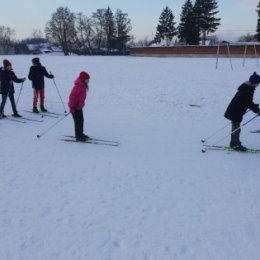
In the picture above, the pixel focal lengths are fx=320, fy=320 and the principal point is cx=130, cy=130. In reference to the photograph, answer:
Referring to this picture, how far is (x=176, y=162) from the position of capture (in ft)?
23.2

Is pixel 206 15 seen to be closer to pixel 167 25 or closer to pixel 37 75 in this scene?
pixel 167 25

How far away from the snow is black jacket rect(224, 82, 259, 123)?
96cm

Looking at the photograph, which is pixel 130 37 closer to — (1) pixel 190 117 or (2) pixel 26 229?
(1) pixel 190 117

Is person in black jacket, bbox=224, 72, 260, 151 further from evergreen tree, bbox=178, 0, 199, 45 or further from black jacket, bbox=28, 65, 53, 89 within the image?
evergreen tree, bbox=178, 0, 199, 45

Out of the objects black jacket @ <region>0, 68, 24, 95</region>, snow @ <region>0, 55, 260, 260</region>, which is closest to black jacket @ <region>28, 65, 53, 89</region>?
black jacket @ <region>0, 68, 24, 95</region>

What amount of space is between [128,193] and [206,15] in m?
58.7

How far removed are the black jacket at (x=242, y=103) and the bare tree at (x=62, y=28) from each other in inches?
2983

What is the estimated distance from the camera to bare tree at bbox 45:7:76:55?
79500 mm

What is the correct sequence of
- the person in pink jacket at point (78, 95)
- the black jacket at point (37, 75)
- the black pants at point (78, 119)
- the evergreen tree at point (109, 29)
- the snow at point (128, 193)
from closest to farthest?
the snow at point (128, 193), the person in pink jacket at point (78, 95), the black pants at point (78, 119), the black jacket at point (37, 75), the evergreen tree at point (109, 29)

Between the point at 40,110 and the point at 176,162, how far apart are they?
657 cm

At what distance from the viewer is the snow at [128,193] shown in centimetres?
411

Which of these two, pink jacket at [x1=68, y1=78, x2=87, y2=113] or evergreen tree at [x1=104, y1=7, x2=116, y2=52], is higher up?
evergreen tree at [x1=104, y1=7, x2=116, y2=52]

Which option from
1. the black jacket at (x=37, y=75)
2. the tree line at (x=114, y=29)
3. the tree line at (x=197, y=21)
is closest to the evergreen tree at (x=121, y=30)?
the tree line at (x=114, y=29)

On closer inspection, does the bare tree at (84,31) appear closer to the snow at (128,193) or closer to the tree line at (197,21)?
the tree line at (197,21)
